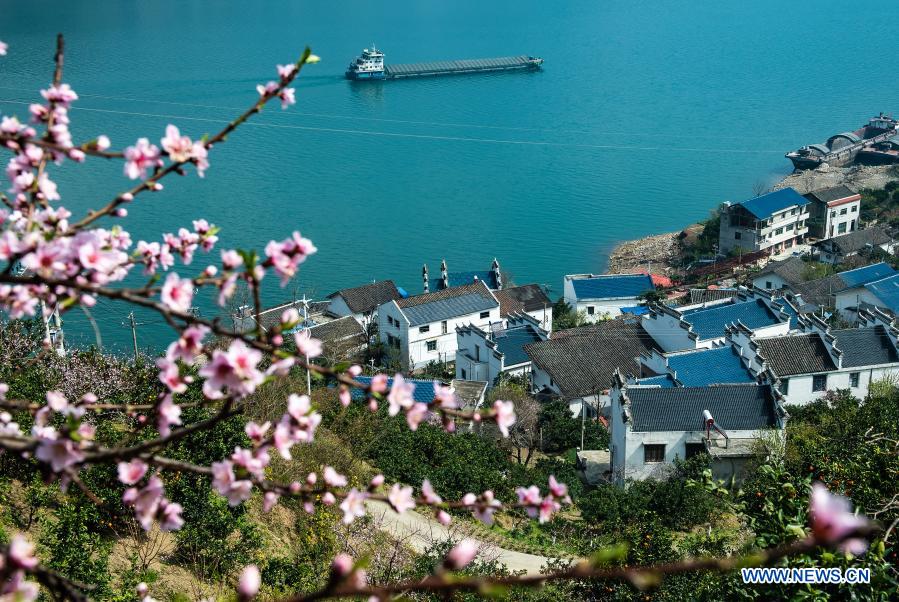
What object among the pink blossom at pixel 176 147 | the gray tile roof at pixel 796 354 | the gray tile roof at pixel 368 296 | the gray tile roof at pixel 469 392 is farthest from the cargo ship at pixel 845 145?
the pink blossom at pixel 176 147

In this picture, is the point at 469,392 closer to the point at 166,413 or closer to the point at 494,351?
the point at 494,351

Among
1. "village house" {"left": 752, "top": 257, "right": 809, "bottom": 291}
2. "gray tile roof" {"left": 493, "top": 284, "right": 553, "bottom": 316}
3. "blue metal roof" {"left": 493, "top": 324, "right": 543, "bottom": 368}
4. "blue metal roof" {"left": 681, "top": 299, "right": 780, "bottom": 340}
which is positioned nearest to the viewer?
"blue metal roof" {"left": 681, "top": 299, "right": 780, "bottom": 340}


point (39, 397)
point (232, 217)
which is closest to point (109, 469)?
point (39, 397)

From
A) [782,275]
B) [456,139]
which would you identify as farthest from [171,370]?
[456,139]

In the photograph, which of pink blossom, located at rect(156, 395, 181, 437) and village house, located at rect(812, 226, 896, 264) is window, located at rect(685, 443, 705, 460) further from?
village house, located at rect(812, 226, 896, 264)

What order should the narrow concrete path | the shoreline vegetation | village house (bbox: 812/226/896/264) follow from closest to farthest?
1. the narrow concrete path
2. village house (bbox: 812/226/896/264)
3. the shoreline vegetation

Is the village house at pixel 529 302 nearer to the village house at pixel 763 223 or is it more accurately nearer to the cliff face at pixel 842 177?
the village house at pixel 763 223

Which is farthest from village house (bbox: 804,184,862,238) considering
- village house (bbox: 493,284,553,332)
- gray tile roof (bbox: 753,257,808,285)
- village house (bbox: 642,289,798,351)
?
village house (bbox: 642,289,798,351)

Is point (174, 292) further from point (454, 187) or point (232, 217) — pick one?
Result: point (454, 187)
